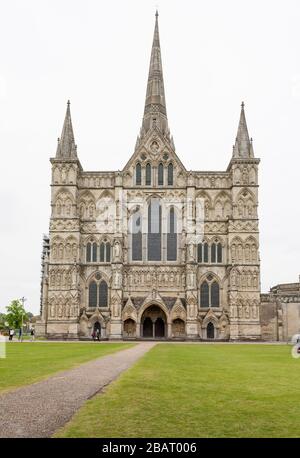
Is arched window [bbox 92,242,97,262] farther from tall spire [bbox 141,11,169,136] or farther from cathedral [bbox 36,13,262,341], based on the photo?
tall spire [bbox 141,11,169,136]

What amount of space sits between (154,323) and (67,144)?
26.6m

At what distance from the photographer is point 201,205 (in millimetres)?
72625

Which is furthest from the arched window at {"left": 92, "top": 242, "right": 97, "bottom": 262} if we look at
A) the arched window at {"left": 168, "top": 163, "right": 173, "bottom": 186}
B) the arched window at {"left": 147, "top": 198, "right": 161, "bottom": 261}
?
the arched window at {"left": 168, "top": 163, "right": 173, "bottom": 186}

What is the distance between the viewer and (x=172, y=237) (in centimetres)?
7175

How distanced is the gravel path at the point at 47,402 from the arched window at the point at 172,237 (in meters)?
49.8

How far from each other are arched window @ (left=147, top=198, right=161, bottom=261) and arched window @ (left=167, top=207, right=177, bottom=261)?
1.32 meters

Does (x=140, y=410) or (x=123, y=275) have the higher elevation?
(x=123, y=275)

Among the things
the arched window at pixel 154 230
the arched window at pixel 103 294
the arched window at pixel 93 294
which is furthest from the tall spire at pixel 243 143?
the arched window at pixel 93 294

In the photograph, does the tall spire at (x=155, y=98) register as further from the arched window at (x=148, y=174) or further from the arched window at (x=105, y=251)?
the arched window at (x=105, y=251)

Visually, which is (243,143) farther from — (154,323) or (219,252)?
(154,323)

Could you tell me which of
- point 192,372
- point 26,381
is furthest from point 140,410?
point 192,372

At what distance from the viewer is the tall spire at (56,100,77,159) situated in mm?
72438
